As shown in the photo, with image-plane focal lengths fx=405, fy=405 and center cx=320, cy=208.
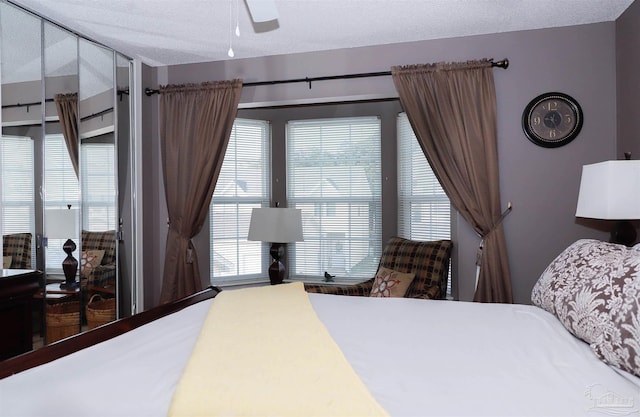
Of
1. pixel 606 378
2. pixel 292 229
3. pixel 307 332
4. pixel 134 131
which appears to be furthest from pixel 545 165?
pixel 134 131

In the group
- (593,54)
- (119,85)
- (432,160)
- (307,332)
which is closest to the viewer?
(307,332)

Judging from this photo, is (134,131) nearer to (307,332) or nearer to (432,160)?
(432,160)

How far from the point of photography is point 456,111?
10.1ft

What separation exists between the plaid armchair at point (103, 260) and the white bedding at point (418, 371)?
1.68 m

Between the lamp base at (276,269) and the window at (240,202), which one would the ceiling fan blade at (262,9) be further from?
the window at (240,202)

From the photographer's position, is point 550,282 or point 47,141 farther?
point 47,141

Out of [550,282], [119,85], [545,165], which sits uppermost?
[119,85]

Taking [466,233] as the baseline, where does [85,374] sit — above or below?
below

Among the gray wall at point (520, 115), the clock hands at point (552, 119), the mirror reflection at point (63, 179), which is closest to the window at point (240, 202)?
the mirror reflection at point (63, 179)

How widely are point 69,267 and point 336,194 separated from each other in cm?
235

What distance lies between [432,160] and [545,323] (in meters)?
1.74

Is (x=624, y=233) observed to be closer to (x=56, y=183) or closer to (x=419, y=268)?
(x=419, y=268)

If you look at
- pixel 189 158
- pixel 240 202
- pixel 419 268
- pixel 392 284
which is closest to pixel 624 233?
pixel 419 268

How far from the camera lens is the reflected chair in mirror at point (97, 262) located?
3072 mm
